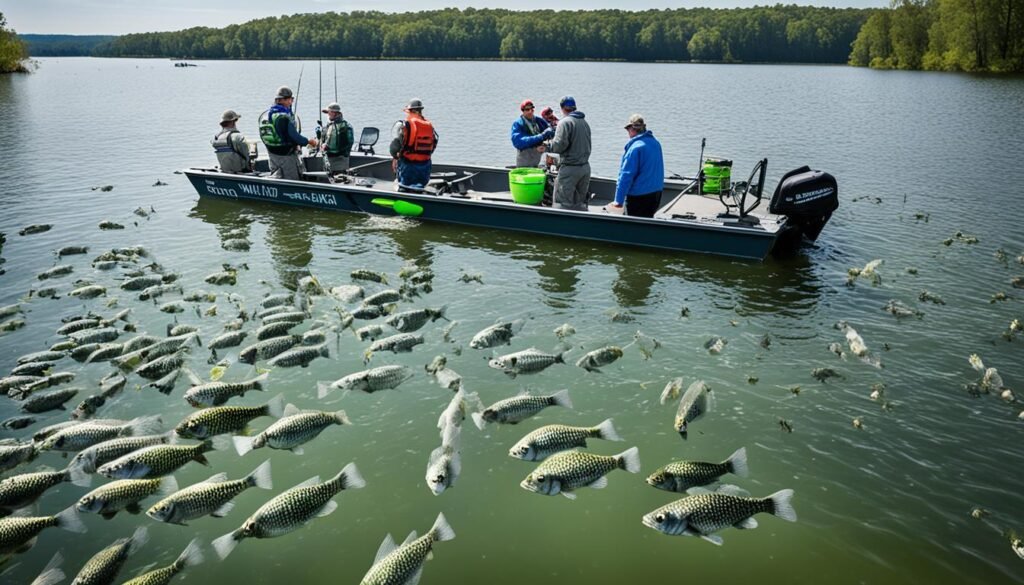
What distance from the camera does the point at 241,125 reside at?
3619cm

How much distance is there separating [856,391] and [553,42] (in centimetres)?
14793

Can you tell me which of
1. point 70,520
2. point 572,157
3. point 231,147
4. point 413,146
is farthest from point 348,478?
point 231,147

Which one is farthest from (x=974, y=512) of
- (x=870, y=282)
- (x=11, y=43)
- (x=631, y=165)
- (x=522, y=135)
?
(x=11, y=43)

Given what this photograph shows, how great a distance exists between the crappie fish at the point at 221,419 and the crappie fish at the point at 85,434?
585 millimetres

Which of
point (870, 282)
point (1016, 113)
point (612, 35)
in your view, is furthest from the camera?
point (612, 35)

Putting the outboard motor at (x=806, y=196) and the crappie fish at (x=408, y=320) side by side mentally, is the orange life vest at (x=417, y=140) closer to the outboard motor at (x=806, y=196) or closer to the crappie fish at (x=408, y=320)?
the crappie fish at (x=408, y=320)

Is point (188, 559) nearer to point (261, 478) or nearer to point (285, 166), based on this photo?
point (261, 478)

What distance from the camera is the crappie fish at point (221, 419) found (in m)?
6.11

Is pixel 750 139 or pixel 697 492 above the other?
pixel 750 139

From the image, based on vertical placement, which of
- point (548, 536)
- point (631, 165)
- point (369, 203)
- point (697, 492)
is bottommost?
point (548, 536)

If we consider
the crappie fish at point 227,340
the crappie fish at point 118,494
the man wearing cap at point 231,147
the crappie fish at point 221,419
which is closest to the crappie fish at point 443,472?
the crappie fish at point 221,419

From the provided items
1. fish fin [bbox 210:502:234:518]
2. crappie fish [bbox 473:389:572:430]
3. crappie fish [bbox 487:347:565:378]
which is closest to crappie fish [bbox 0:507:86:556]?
fish fin [bbox 210:502:234:518]

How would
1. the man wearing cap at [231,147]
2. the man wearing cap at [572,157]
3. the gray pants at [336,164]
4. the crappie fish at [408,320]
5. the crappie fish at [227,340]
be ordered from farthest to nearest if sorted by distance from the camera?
1. the gray pants at [336,164]
2. the man wearing cap at [231,147]
3. the man wearing cap at [572,157]
4. the crappie fish at [408,320]
5. the crappie fish at [227,340]

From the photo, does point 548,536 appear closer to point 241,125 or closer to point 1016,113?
point 241,125
